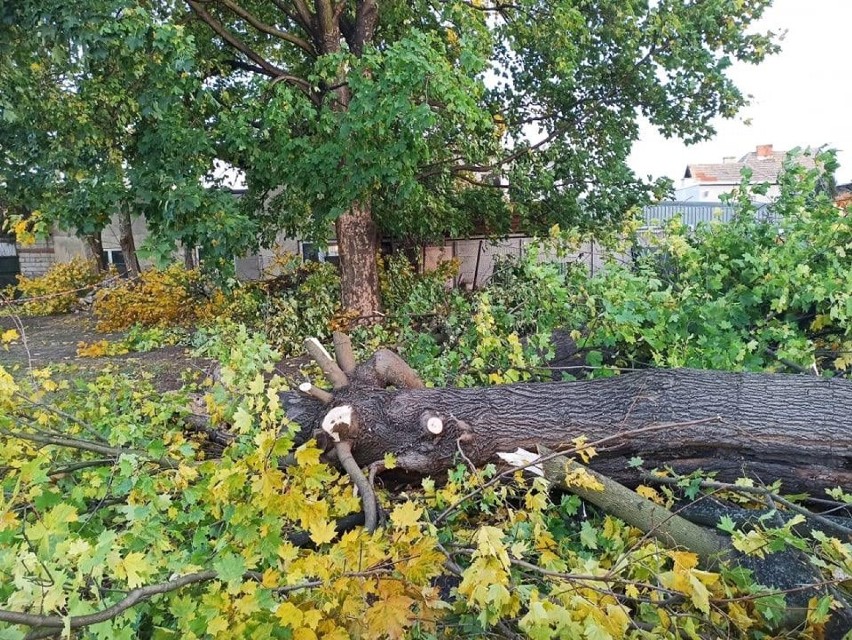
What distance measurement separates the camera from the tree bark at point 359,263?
822cm

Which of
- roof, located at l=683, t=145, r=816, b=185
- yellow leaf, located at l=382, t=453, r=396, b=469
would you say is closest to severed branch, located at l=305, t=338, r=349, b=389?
yellow leaf, located at l=382, t=453, r=396, b=469

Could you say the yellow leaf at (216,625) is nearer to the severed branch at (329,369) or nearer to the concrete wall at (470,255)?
the severed branch at (329,369)

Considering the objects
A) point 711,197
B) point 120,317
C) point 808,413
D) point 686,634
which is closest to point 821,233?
point 808,413

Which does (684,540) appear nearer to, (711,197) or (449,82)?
(449,82)

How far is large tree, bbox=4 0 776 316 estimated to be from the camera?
236 inches

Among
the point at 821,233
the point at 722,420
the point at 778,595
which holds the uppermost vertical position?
the point at 821,233

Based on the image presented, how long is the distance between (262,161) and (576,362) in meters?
4.76

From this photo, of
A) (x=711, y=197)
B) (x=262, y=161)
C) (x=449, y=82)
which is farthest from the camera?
(x=711, y=197)

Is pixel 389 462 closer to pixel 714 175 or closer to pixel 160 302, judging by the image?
pixel 160 302

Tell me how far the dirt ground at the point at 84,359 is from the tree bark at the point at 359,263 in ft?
7.57

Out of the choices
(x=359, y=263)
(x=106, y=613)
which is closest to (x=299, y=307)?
(x=359, y=263)

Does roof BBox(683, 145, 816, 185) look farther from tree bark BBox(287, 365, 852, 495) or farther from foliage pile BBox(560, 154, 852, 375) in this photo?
tree bark BBox(287, 365, 852, 495)

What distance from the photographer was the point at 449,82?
18.6ft

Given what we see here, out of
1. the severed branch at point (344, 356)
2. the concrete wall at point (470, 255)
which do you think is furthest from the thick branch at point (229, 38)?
the severed branch at point (344, 356)
